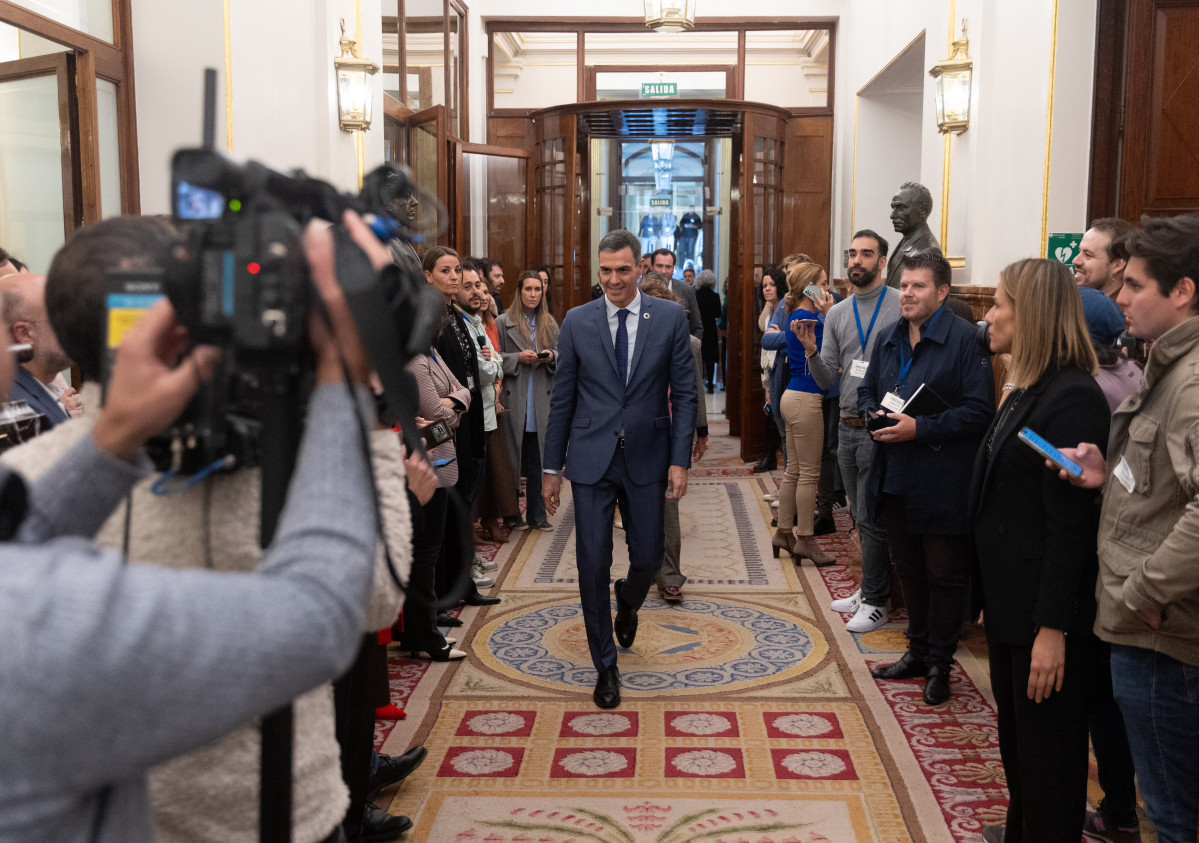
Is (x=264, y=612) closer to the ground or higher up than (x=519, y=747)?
higher up

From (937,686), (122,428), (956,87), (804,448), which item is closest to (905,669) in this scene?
(937,686)

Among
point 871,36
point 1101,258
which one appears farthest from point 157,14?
point 871,36

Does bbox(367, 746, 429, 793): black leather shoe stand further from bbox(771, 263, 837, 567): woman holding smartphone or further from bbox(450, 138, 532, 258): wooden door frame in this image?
bbox(450, 138, 532, 258): wooden door frame

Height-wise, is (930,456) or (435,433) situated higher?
(435,433)

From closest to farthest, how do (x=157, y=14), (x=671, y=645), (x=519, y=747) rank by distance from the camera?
(x=519, y=747) → (x=671, y=645) → (x=157, y=14)

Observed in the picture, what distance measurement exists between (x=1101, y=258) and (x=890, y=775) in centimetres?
213

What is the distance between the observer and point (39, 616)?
797 millimetres

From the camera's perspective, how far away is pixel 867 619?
4926 mm

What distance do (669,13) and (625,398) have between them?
5.94 meters

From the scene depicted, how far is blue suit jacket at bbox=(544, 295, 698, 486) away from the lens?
414 cm

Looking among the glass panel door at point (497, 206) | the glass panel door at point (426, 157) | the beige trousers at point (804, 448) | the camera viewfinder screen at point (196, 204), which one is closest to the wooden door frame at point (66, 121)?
the glass panel door at point (426, 157)

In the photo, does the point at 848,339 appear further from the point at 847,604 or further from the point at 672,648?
the point at 672,648

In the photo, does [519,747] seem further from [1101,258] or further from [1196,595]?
[1101,258]

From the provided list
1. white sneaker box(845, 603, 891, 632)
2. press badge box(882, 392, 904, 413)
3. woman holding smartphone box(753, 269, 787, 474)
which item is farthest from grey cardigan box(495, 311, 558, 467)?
press badge box(882, 392, 904, 413)
